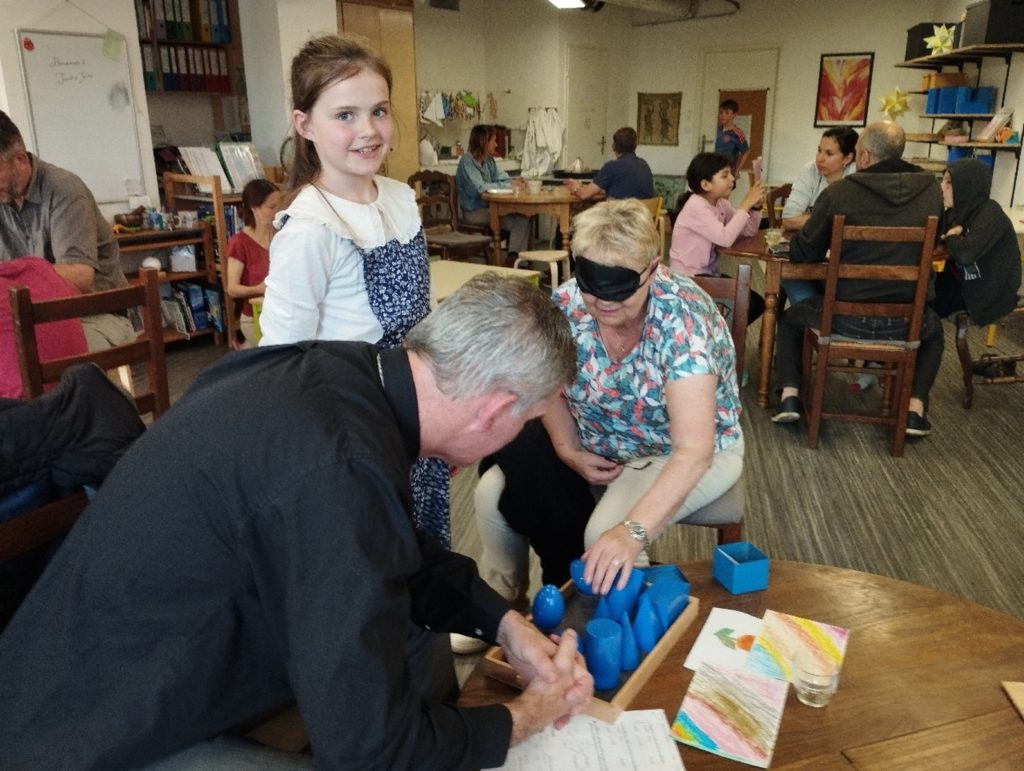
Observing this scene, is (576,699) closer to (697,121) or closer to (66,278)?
(66,278)

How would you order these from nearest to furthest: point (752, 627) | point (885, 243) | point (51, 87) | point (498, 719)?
point (498, 719) < point (752, 627) < point (885, 243) < point (51, 87)

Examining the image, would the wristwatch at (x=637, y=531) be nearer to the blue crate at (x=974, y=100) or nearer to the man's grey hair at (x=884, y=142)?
the man's grey hair at (x=884, y=142)

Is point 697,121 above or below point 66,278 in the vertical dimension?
above

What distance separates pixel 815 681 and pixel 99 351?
6.08 feet

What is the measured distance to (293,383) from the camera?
920mm

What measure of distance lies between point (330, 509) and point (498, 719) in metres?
0.38

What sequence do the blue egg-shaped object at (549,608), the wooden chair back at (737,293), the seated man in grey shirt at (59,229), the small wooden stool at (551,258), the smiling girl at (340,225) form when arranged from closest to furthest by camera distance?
the blue egg-shaped object at (549,608) < the smiling girl at (340,225) < the wooden chair back at (737,293) < the seated man in grey shirt at (59,229) < the small wooden stool at (551,258)

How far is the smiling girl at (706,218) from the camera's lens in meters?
3.83

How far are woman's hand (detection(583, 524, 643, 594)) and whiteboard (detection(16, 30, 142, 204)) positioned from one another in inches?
158

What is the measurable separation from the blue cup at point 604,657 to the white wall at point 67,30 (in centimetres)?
431

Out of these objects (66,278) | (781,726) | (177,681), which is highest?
(66,278)

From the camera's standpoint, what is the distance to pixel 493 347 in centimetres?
98

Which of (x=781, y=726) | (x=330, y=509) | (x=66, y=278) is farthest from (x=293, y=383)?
(x=66, y=278)

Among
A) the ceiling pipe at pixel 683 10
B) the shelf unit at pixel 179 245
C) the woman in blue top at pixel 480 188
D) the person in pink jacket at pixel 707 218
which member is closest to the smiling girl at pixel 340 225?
the person in pink jacket at pixel 707 218
